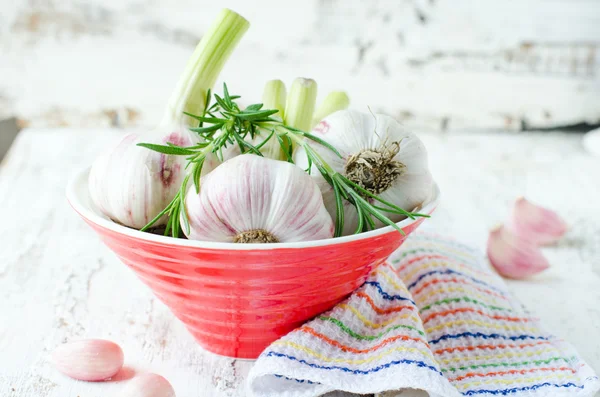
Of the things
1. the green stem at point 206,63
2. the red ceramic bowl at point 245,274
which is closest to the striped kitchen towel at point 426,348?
the red ceramic bowl at point 245,274

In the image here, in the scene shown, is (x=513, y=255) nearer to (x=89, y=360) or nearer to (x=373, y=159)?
(x=373, y=159)

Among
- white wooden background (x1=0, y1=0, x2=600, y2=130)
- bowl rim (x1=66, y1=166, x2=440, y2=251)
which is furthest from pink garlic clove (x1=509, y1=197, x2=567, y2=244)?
white wooden background (x1=0, y1=0, x2=600, y2=130)

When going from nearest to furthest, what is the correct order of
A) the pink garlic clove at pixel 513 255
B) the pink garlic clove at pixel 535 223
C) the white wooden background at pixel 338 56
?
the pink garlic clove at pixel 513 255, the pink garlic clove at pixel 535 223, the white wooden background at pixel 338 56

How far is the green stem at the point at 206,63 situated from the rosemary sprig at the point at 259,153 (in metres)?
0.04

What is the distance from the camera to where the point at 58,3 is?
68.0 inches

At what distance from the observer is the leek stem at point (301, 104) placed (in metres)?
0.63

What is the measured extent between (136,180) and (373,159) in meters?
0.21

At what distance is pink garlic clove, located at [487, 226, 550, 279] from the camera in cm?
84

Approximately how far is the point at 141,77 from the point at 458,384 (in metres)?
1.46

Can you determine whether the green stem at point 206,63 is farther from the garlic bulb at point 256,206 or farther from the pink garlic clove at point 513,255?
the pink garlic clove at point 513,255

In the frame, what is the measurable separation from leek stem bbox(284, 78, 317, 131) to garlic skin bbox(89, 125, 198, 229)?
0.13 meters

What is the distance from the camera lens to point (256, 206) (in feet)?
1.65

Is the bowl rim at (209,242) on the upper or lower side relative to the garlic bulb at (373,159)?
lower

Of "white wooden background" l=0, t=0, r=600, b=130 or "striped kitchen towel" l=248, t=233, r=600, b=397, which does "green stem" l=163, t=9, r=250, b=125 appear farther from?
"white wooden background" l=0, t=0, r=600, b=130
